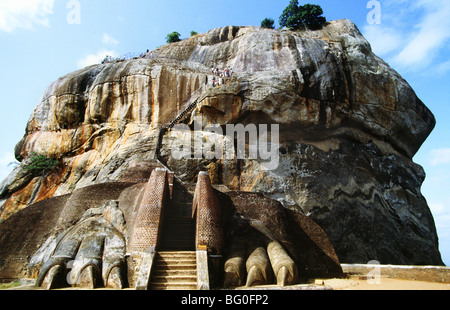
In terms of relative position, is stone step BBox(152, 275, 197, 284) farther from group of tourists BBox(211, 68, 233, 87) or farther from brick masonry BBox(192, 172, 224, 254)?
group of tourists BBox(211, 68, 233, 87)

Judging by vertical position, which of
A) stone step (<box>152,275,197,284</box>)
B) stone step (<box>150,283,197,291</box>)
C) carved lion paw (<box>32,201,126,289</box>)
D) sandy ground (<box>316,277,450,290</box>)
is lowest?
sandy ground (<box>316,277,450,290</box>)

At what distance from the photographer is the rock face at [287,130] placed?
20.9m

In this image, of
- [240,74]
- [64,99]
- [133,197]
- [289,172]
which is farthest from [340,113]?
[64,99]

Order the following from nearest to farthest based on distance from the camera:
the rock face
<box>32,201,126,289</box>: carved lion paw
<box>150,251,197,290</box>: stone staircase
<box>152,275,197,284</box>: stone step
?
<box>150,251,197,290</box>: stone staircase → <box>152,275,197,284</box>: stone step → <box>32,201,126,289</box>: carved lion paw → the rock face

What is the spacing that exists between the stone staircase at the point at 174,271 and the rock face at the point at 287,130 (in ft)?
33.3

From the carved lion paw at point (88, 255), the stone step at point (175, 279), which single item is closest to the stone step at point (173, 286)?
the stone step at point (175, 279)

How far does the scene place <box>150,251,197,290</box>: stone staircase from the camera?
26.0 ft

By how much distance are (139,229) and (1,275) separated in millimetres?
5775

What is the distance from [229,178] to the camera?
2089cm

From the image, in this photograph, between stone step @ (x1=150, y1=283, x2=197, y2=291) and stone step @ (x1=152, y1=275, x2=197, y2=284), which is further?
stone step @ (x1=152, y1=275, x2=197, y2=284)

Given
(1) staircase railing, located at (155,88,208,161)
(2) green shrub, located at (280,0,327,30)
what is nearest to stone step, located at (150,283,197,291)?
(1) staircase railing, located at (155,88,208,161)

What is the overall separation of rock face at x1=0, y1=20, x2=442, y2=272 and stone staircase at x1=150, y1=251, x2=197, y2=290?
10.1 meters

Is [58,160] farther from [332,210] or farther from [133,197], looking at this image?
[332,210]

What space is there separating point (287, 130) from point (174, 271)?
1606cm
